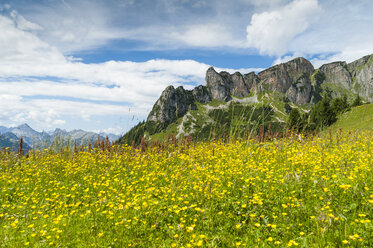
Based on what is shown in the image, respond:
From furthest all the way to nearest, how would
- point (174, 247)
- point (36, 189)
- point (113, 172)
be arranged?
point (113, 172) < point (36, 189) < point (174, 247)

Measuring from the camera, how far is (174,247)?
3.66 meters

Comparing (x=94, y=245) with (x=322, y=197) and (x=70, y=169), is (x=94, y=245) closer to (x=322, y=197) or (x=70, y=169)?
(x=322, y=197)

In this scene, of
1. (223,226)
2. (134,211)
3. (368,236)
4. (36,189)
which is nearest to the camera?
(368,236)

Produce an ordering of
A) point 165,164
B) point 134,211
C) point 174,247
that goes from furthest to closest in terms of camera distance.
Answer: point 165,164
point 134,211
point 174,247

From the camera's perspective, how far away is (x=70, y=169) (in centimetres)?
837

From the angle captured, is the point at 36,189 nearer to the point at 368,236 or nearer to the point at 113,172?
the point at 113,172

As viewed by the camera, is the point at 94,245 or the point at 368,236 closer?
the point at 368,236

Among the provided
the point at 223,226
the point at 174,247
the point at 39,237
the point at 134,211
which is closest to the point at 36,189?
the point at 39,237

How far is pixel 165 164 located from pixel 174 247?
16.6 feet

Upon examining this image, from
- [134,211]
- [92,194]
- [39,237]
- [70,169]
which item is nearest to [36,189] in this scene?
[70,169]

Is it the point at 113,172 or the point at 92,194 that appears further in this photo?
the point at 113,172

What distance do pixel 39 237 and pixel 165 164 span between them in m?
5.00

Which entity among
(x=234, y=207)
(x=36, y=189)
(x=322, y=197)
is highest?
(x=322, y=197)

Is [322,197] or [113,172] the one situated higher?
[322,197]
